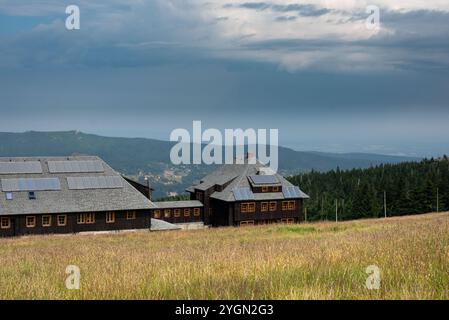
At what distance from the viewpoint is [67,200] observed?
53906 mm

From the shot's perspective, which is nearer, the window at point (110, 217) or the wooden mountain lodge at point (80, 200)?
the wooden mountain lodge at point (80, 200)

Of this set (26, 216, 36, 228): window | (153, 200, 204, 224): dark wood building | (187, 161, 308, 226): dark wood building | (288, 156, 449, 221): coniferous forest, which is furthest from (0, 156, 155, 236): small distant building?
(288, 156, 449, 221): coniferous forest

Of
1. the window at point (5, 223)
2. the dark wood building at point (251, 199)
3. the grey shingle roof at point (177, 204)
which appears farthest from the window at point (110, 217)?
the dark wood building at point (251, 199)

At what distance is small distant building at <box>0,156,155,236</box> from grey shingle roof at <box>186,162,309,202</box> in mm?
13540

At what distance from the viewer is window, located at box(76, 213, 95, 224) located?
53.9m

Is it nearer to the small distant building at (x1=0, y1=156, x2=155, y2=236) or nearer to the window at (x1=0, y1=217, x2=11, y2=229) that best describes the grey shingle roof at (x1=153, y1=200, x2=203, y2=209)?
the small distant building at (x1=0, y1=156, x2=155, y2=236)

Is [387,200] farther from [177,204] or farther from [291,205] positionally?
[177,204]

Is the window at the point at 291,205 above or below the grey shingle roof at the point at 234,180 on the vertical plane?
below

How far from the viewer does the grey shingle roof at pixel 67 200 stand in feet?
173

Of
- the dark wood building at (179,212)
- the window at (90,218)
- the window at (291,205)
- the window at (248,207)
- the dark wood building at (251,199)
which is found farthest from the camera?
the window at (291,205)

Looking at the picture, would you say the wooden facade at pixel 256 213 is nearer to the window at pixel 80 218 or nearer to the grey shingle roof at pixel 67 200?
the grey shingle roof at pixel 67 200
